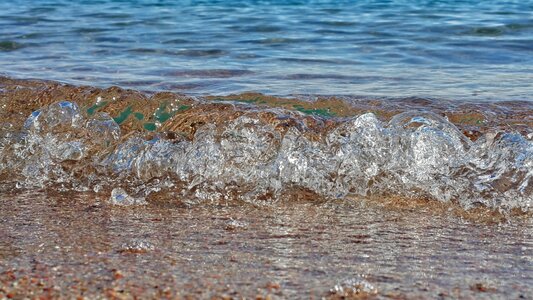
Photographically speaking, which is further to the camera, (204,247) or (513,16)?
(513,16)

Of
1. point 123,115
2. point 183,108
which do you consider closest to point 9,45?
point 123,115

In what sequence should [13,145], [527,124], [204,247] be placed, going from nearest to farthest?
[204,247]
[13,145]
[527,124]

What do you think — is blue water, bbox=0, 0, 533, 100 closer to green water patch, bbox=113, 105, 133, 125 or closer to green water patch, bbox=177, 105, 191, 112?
green water patch, bbox=177, 105, 191, 112

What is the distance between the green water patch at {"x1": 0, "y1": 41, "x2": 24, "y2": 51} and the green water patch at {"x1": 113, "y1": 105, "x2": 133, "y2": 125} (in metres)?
2.87

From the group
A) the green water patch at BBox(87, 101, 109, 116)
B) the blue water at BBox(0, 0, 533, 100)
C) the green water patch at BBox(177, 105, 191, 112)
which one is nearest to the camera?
the green water patch at BBox(177, 105, 191, 112)

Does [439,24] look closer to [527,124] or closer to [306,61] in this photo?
[306,61]

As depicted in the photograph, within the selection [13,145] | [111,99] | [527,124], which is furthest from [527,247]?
[111,99]

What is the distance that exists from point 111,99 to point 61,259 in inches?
86.0

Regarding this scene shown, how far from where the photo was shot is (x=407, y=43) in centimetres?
689

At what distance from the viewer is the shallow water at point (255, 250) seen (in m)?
2.16

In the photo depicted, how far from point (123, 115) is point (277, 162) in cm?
128

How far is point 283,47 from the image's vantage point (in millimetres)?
6812

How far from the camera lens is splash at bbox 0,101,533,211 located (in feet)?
10.5

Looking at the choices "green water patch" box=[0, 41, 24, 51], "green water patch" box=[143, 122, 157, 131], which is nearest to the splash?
"green water patch" box=[143, 122, 157, 131]
